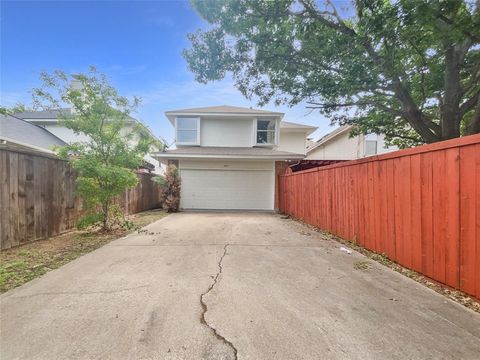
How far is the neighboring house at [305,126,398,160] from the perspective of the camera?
2055 centimetres

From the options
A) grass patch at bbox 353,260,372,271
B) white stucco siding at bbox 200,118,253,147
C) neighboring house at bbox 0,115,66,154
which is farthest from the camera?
white stucco siding at bbox 200,118,253,147

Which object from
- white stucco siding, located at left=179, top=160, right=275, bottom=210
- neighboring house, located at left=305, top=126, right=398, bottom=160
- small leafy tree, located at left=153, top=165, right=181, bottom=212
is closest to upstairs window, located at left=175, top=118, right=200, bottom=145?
white stucco siding, located at left=179, top=160, right=275, bottom=210

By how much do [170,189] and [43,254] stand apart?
27.4ft

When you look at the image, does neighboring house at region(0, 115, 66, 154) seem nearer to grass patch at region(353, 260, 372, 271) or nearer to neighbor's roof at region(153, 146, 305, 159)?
neighbor's roof at region(153, 146, 305, 159)

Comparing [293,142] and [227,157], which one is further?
[293,142]

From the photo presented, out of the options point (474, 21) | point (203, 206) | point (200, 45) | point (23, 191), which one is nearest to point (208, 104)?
point (203, 206)

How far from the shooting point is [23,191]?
207 inches

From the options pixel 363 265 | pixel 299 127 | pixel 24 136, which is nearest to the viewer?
pixel 363 265

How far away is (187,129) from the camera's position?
15531 millimetres

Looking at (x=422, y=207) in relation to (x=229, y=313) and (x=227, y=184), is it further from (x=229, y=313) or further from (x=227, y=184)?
(x=227, y=184)

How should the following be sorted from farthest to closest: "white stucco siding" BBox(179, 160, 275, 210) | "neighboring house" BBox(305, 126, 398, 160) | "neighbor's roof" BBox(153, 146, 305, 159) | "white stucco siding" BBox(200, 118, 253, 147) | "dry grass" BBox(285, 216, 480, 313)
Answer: "neighboring house" BBox(305, 126, 398, 160), "white stucco siding" BBox(200, 118, 253, 147), "white stucco siding" BBox(179, 160, 275, 210), "neighbor's roof" BBox(153, 146, 305, 159), "dry grass" BBox(285, 216, 480, 313)

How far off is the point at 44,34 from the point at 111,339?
1205 centimetres

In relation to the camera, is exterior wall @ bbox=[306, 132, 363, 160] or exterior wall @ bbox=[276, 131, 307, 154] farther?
exterior wall @ bbox=[306, 132, 363, 160]

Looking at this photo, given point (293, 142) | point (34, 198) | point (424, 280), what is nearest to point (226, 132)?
point (293, 142)
